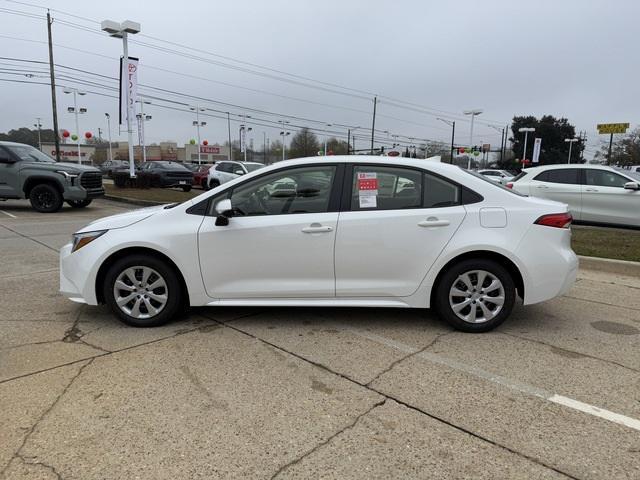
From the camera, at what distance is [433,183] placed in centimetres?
434

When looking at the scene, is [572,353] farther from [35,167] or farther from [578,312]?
[35,167]

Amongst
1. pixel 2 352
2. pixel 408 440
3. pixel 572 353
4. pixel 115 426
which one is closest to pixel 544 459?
pixel 408 440

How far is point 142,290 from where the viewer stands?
438cm

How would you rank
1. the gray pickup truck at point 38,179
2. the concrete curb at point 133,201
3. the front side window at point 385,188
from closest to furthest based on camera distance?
the front side window at point 385,188, the gray pickup truck at point 38,179, the concrete curb at point 133,201

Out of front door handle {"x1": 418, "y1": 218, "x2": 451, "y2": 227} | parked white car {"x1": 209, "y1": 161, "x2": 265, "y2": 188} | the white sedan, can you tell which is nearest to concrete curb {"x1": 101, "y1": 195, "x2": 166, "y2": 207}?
parked white car {"x1": 209, "y1": 161, "x2": 265, "y2": 188}

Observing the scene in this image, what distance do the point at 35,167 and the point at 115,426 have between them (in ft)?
41.3

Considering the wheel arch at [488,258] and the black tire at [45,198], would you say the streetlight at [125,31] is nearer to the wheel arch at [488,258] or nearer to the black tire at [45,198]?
the black tire at [45,198]

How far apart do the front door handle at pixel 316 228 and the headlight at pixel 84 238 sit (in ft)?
6.11

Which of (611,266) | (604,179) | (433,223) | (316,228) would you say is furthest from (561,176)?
(316,228)

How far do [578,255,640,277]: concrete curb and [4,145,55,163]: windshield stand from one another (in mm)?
13695

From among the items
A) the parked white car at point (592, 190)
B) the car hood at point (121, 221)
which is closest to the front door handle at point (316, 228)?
the car hood at point (121, 221)

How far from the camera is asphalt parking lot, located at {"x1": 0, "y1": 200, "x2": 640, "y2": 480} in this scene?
251cm

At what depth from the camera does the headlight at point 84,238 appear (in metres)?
4.37

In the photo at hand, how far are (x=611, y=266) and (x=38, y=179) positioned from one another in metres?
13.7
